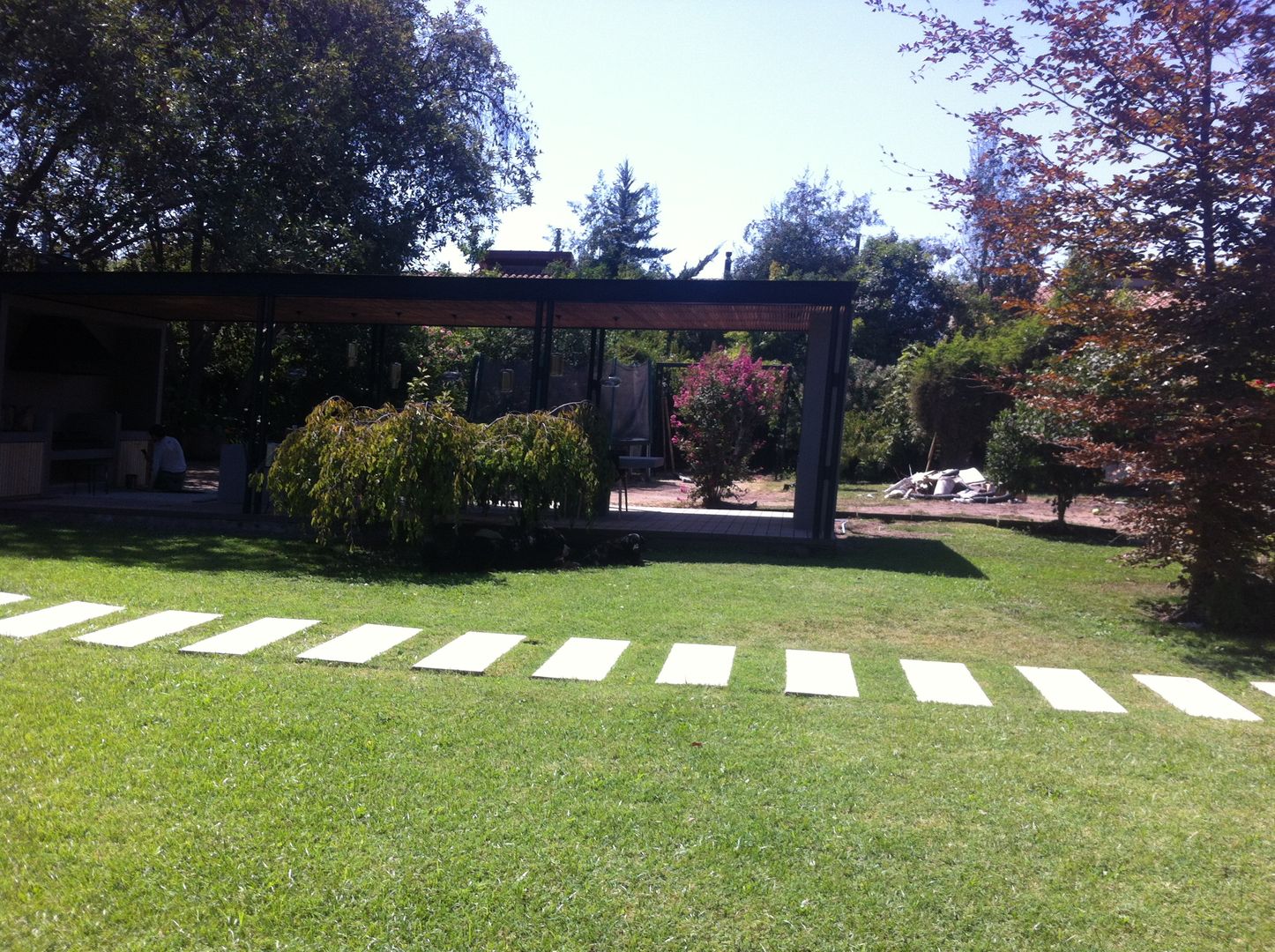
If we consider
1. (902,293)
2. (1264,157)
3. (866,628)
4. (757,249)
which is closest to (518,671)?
(866,628)

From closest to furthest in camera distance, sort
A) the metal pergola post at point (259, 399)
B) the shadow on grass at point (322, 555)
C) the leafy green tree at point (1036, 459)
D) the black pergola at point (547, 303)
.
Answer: the shadow on grass at point (322, 555) < the black pergola at point (547, 303) < the metal pergola post at point (259, 399) < the leafy green tree at point (1036, 459)

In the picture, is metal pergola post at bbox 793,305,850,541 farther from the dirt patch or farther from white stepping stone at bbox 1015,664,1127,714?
white stepping stone at bbox 1015,664,1127,714

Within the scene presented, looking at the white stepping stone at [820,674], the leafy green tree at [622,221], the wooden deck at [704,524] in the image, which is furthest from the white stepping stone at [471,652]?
the leafy green tree at [622,221]

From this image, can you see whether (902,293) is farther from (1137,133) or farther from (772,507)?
(1137,133)

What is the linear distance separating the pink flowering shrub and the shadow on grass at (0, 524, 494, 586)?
714 cm

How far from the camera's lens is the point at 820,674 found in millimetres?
5980

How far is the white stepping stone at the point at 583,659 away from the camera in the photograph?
228 inches

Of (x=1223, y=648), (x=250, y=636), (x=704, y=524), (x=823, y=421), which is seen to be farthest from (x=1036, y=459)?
(x=250, y=636)

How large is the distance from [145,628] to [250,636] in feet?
2.35

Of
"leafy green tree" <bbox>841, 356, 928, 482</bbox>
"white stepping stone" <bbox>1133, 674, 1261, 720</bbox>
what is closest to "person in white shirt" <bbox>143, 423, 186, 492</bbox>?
"white stepping stone" <bbox>1133, 674, 1261, 720</bbox>

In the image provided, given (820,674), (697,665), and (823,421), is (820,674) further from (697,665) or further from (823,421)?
(823,421)

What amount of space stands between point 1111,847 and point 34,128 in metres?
17.0

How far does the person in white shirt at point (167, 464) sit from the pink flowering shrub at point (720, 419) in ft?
25.3

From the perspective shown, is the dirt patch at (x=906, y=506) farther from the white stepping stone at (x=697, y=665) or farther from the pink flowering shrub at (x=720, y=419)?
the white stepping stone at (x=697, y=665)
